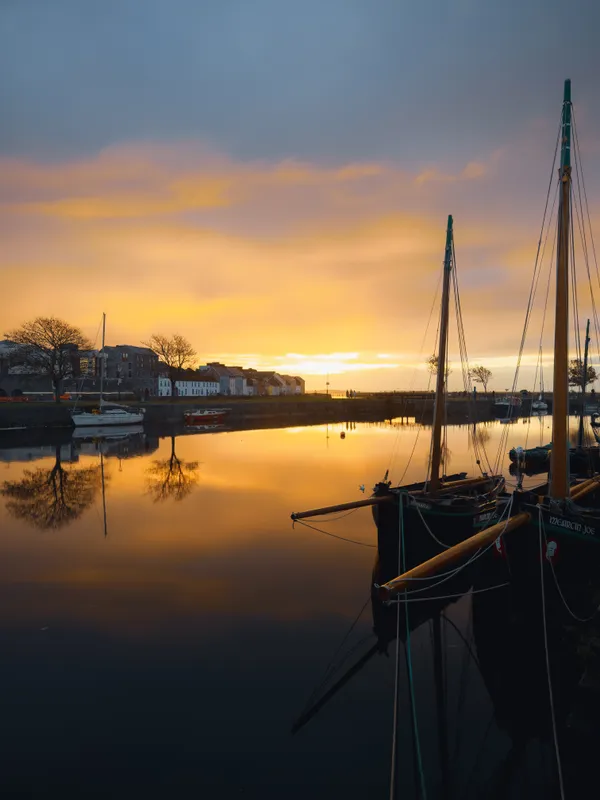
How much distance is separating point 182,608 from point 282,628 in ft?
11.5

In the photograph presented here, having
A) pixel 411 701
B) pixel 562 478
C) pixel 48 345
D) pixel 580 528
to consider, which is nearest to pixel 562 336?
pixel 562 478

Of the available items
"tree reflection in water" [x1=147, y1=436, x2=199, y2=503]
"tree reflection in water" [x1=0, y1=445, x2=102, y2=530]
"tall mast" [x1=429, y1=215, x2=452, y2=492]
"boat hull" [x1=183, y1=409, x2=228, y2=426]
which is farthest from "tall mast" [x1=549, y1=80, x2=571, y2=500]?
"boat hull" [x1=183, y1=409, x2=228, y2=426]

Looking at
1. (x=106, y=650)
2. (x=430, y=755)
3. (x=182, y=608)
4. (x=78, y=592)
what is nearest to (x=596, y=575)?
(x=430, y=755)

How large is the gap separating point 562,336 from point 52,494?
32048 mm

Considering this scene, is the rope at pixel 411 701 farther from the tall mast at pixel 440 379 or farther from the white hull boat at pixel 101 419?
the white hull boat at pixel 101 419

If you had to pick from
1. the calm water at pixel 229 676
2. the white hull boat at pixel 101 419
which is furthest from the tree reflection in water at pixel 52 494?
the white hull boat at pixel 101 419

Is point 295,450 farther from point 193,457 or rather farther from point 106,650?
point 106,650

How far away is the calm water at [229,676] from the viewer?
8312 mm

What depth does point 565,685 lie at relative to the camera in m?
10.6

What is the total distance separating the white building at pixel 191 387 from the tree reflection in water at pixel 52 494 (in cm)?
12011

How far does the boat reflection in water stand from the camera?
8.31 m

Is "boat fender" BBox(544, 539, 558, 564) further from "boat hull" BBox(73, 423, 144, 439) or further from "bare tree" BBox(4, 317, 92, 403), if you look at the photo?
"bare tree" BBox(4, 317, 92, 403)

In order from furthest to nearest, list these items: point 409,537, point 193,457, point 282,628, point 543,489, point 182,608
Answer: point 193,457
point 543,489
point 409,537
point 182,608
point 282,628

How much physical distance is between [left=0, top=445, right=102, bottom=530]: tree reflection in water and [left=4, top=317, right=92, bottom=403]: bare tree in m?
57.6
